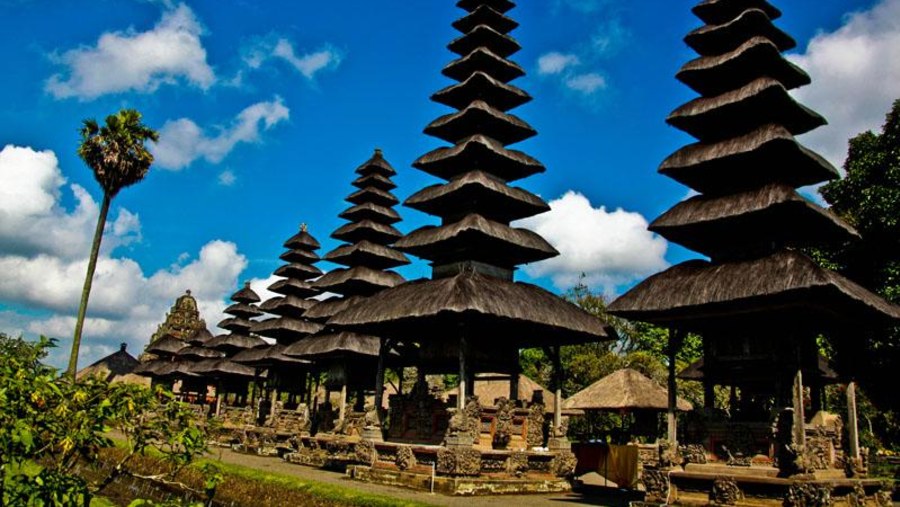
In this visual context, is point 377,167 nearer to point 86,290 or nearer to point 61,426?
point 86,290

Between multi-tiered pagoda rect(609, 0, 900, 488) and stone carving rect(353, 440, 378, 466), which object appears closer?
multi-tiered pagoda rect(609, 0, 900, 488)

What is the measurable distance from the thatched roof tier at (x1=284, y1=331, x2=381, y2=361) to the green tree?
17347 millimetres

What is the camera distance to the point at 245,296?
4466 centimetres

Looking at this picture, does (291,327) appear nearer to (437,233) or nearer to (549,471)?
(437,233)

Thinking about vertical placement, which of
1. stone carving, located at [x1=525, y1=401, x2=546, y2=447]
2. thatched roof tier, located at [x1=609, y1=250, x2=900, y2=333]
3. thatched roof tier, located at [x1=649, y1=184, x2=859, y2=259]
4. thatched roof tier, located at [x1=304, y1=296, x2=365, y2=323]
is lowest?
stone carving, located at [x1=525, y1=401, x2=546, y2=447]

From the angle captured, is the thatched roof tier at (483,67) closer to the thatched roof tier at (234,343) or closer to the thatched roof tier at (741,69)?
the thatched roof tier at (741,69)

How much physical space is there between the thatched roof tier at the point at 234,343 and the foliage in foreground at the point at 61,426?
36.8 m

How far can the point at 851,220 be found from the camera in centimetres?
2541

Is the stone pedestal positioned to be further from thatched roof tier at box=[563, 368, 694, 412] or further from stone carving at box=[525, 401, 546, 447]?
thatched roof tier at box=[563, 368, 694, 412]

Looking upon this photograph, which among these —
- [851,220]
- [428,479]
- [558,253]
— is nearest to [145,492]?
[428,479]

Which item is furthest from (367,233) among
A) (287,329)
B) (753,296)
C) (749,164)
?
(753,296)

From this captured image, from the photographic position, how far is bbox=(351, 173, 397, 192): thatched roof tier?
33.6 meters

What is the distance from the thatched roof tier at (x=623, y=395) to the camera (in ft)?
92.5

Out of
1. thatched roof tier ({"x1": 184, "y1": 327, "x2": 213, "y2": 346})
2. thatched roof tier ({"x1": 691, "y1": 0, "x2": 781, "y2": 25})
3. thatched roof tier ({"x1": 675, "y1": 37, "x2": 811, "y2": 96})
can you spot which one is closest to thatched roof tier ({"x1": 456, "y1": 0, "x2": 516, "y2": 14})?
thatched roof tier ({"x1": 691, "y1": 0, "x2": 781, "y2": 25})
